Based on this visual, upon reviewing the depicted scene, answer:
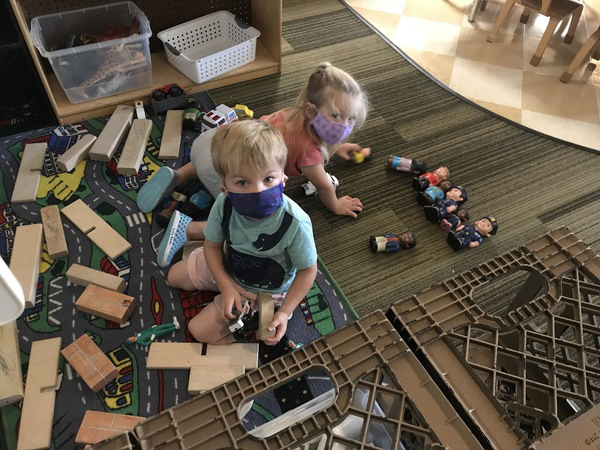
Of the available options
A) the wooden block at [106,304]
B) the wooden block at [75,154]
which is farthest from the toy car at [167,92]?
the wooden block at [106,304]

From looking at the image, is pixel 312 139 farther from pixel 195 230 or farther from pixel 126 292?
pixel 126 292

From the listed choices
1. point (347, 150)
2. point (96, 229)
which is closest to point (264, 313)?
point (96, 229)

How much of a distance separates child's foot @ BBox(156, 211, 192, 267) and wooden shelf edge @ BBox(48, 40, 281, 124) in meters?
0.69

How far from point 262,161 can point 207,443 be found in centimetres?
53

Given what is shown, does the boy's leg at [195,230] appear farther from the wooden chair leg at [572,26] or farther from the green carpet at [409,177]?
the wooden chair leg at [572,26]

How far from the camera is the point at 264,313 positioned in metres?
1.13

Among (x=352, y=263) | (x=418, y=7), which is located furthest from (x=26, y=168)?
(x=418, y=7)

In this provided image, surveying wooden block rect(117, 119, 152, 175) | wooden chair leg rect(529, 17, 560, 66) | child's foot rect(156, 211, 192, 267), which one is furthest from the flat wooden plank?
wooden chair leg rect(529, 17, 560, 66)

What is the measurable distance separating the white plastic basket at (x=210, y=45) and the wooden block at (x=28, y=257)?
87 cm

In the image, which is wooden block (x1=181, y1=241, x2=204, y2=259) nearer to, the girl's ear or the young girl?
the young girl

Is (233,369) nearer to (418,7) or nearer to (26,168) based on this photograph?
(26,168)

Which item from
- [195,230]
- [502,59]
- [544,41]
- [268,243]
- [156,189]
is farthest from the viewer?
[502,59]

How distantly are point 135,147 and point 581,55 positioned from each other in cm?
197

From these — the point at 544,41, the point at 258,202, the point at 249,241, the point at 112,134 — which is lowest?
the point at 112,134
